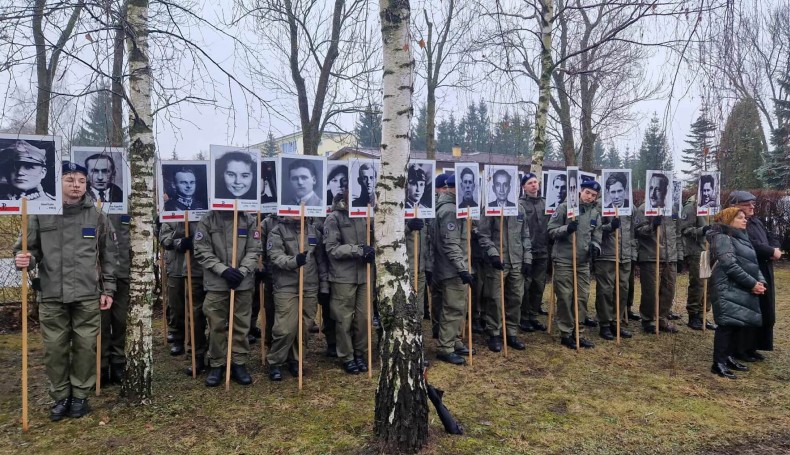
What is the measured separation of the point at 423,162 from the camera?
6082 millimetres

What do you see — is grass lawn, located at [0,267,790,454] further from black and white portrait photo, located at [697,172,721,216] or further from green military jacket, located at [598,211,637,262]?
black and white portrait photo, located at [697,172,721,216]

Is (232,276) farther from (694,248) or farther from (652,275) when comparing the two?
(694,248)

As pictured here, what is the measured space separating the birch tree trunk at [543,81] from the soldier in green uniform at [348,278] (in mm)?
4356

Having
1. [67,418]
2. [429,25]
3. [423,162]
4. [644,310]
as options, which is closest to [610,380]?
[644,310]

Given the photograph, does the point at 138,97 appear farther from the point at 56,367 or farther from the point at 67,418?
the point at 67,418

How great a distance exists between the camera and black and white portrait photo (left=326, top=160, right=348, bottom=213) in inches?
229

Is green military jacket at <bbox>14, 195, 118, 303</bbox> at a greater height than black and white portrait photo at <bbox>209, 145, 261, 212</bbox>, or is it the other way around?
black and white portrait photo at <bbox>209, 145, 261, 212</bbox>

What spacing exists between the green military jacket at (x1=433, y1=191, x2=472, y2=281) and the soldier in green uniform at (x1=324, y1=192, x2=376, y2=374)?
1.00m

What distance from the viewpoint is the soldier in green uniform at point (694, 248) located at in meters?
7.92

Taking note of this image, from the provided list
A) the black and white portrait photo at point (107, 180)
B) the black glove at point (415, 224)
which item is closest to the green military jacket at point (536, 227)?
the black glove at point (415, 224)

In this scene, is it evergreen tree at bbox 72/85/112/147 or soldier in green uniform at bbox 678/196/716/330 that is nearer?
evergreen tree at bbox 72/85/112/147

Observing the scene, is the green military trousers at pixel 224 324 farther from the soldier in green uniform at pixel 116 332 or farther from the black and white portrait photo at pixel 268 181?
the black and white portrait photo at pixel 268 181

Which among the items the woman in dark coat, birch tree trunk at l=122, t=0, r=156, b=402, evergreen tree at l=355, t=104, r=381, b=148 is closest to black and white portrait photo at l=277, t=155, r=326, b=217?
evergreen tree at l=355, t=104, r=381, b=148

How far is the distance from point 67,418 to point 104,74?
2972 millimetres
